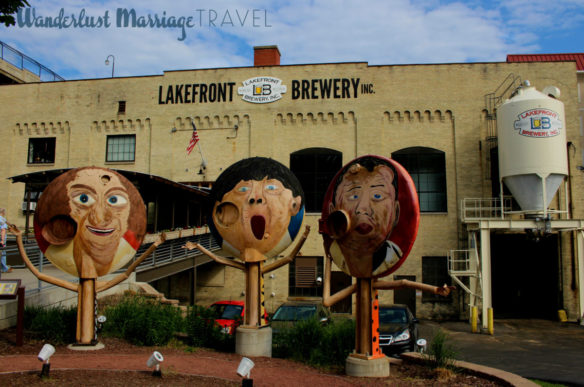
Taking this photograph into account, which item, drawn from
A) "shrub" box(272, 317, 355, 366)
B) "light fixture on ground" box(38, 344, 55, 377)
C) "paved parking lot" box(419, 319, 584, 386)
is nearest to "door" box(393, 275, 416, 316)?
"paved parking lot" box(419, 319, 584, 386)

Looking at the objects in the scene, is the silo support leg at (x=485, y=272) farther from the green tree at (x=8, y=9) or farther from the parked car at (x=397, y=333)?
the green tree at (x=8, y=9)

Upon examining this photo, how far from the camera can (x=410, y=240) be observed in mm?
8750

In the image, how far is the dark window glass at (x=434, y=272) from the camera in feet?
81.8

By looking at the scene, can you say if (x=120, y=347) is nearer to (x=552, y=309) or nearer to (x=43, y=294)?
(x=43, y=294)

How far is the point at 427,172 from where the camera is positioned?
1027 inches

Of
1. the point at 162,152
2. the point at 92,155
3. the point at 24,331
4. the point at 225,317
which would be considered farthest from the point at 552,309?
the point at 92,155

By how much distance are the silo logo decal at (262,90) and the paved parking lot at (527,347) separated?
45.3 feet

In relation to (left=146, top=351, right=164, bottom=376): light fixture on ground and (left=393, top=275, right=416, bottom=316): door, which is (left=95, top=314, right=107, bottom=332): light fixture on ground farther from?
(left=393, top=275, right=416, bottom=316): door

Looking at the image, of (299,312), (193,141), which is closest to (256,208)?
(299,312)

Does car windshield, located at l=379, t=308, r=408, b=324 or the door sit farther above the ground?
car windshield, located at l=379, t=308, r=408, b=324

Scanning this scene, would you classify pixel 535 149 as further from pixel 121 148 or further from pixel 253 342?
pixel 121 148

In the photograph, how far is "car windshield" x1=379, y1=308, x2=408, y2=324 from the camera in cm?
1413

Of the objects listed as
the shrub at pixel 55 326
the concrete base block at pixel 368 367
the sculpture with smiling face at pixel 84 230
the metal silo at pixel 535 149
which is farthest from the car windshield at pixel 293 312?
the metal silo at pixel 535 149

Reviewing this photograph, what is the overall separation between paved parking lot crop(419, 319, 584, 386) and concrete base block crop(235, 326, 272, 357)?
156 inches
